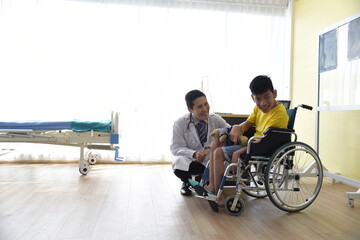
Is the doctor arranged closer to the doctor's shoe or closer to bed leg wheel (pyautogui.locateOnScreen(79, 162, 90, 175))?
the doctor's shoe

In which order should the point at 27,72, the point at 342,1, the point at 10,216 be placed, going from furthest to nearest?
the point at 27,72 < the point at 342,1 < the point at 10,216

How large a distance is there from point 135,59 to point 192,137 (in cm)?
207

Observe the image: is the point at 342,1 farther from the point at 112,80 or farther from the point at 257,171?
the point at 112,80

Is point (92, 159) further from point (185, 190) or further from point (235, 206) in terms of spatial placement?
point (235, 206)

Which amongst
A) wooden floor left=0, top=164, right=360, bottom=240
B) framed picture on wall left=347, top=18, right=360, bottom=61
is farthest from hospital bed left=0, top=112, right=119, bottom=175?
framed picture on wall left=347, top=18, right=360, bottom=61

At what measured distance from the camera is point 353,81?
2832 mm

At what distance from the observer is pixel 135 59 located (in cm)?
420

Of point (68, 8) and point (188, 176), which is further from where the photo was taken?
point (68, 8)

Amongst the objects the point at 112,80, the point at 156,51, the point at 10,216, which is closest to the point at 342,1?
the point at 156,51

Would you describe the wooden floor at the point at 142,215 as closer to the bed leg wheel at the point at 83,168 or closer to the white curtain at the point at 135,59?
the bed leg wheel at the point at 83,168

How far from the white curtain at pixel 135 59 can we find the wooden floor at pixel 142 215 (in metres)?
1.29

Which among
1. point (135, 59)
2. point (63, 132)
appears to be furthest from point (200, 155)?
point (135, 59)

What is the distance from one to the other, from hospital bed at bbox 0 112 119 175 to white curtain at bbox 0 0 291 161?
0.83 metres

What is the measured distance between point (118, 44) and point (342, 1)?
2628mm
